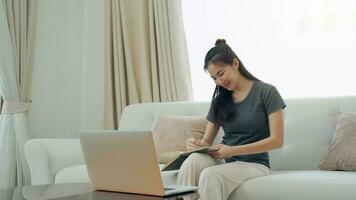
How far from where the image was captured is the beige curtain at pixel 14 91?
348 cm

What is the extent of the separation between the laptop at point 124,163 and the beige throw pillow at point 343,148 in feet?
3.47

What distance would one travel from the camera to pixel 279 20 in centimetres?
328

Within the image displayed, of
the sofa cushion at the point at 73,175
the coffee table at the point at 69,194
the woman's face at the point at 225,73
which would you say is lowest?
the sofa cushion at the point at 73,175

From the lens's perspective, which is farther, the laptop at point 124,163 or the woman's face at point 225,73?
the woman's face at point 225,73

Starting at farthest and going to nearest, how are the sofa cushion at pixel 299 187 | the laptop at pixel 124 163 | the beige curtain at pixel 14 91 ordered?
Result: the beige curtain at pixel 14 91, the sofa cushion at pixel 299 187, the laptop at pixel 124 163

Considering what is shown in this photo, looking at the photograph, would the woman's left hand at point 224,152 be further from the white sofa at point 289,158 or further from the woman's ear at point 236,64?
the woman's ear at point 236,64

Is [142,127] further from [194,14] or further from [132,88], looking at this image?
[194,14]

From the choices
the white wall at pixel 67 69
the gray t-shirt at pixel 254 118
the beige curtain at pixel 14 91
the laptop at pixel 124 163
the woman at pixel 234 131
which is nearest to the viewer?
the laptop at pixel 124 163

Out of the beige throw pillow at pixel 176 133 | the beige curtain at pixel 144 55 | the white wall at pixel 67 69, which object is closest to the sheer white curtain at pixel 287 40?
the beige curtain at pixel 144 55

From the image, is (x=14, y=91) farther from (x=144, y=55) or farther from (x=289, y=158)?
(x=289, y=158)

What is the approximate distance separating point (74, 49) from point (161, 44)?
844 mm

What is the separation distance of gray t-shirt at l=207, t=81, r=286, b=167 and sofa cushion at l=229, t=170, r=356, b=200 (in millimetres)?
190

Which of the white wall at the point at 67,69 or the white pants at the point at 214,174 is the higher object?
the white wall at the point at 67,69

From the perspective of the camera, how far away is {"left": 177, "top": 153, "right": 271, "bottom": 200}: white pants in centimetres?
200
